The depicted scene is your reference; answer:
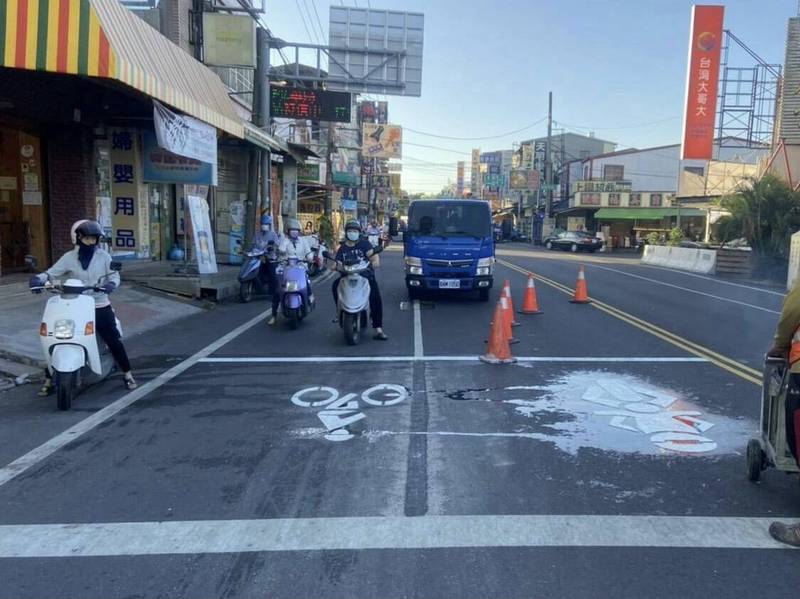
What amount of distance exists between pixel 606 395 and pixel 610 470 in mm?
2292

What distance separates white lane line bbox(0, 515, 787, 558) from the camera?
389 cm

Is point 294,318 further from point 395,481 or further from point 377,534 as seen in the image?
point 377,534

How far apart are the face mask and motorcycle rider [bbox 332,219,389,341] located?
371cm

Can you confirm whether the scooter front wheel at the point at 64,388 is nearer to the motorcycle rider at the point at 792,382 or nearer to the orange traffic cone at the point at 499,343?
the orange traffic cone at the point at 499,343

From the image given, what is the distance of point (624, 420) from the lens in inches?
253

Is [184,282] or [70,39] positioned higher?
[70,39]

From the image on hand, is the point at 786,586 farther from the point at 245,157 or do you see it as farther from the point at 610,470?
the point at 245,157

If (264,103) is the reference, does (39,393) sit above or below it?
below

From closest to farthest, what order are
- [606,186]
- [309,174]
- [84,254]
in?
[84,254]
[309,174]
[606,186]

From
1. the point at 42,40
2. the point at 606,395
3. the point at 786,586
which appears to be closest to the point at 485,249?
the point at 606,395

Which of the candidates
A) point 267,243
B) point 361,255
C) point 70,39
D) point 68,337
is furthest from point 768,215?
point 68,337

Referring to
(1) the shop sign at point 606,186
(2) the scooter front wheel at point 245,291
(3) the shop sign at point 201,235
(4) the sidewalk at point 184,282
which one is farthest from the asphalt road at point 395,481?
(1) the shop sign at point 606,186

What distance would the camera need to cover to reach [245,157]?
916 inches

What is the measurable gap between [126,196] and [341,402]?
12129mm
